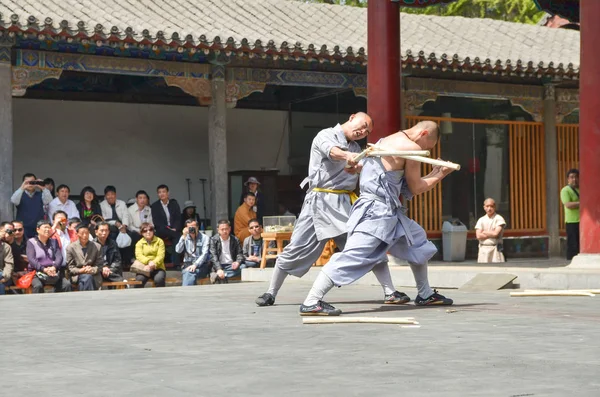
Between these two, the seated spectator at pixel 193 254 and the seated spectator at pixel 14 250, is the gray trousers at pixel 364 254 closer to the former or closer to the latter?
the seated spectator at pixel 14 250

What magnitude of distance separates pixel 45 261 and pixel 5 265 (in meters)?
0.48

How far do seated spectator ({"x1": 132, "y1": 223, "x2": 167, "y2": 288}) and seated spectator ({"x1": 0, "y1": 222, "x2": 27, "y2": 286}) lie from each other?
5.18ft

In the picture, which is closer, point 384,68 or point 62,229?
point 384,68

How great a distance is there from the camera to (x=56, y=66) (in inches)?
586

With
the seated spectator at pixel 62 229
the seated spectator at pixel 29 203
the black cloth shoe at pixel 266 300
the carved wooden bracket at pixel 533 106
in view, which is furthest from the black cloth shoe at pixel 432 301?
the carved wooden bracket at pixel 533 106

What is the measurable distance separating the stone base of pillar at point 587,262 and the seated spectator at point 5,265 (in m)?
6.33

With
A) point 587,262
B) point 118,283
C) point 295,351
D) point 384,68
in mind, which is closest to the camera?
point 295,351

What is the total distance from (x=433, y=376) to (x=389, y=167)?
131 inches

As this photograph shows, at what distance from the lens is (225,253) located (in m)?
14.5

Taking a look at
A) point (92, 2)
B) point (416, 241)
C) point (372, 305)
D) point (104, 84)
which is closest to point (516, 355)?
point (416, 241)

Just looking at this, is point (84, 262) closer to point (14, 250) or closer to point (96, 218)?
point (14, 250)

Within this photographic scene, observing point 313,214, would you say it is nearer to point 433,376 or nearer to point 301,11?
point 433,376

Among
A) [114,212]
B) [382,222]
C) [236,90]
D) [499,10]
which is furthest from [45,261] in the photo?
[499,10]

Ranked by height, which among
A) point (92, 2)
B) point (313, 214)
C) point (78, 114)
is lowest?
point (313, 214)
